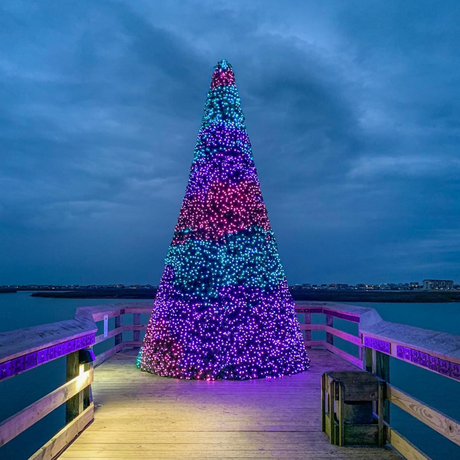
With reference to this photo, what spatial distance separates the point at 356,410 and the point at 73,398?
2738 mm

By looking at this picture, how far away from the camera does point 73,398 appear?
418 cm

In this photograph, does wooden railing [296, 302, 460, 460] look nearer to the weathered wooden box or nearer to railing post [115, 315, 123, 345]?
the weathered wooden box

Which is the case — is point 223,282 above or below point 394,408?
above

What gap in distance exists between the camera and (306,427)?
14.1 ft

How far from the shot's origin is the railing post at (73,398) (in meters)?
4.18

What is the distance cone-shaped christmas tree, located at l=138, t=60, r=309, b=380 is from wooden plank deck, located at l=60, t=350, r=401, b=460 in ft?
1.02

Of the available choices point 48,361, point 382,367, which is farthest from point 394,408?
point 48,361

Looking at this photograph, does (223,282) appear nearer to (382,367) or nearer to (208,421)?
(208,421)

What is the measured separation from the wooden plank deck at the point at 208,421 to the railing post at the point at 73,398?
22 centimetres

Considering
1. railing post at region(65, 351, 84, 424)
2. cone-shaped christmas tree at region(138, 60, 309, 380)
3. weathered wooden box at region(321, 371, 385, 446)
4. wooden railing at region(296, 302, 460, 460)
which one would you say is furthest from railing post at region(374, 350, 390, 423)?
railing post at region(65, 351, 84, 424)

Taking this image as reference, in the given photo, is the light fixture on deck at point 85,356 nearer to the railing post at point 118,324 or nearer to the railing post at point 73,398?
the railing post at point 73,398

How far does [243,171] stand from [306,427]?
4.06 m

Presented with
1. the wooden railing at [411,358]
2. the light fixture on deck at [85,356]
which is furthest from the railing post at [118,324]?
the wooden railing at [411,358]

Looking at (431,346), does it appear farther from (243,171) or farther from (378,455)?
(243,171)
